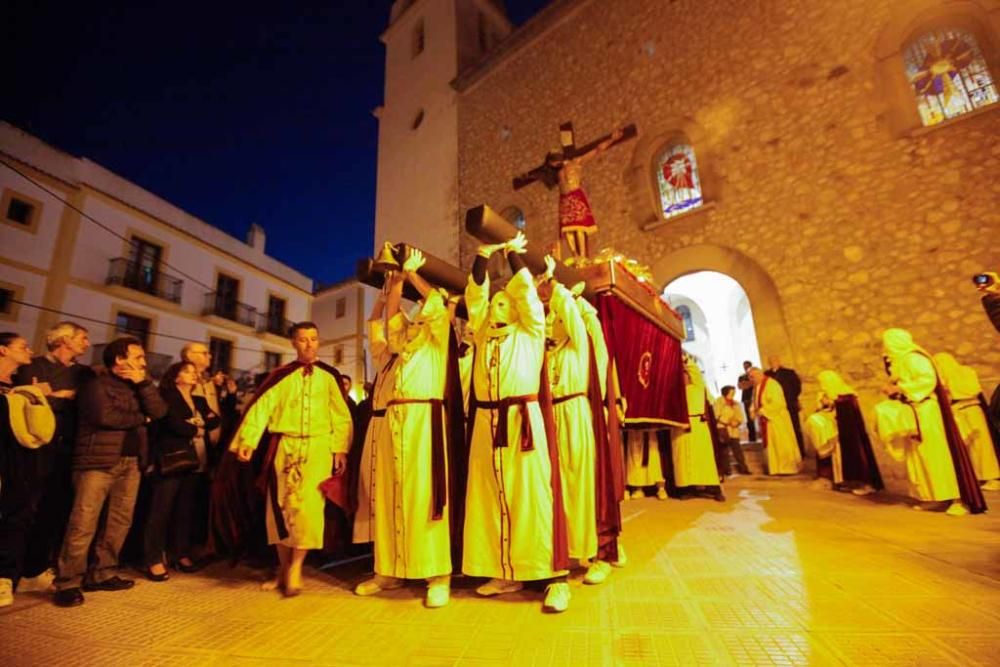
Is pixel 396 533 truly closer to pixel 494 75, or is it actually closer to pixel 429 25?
pixel 494 75

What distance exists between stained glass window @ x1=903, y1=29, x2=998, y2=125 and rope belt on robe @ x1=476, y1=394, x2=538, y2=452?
304 inches

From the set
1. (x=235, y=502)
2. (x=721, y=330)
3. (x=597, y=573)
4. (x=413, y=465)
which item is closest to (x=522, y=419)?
(x=413, y=465)

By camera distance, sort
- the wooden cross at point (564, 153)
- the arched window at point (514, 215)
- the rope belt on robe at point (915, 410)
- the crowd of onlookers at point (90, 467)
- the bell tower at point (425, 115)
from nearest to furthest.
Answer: the crowd of onlookers at point (90, 467), the rope belt on robe at point (915, 410), the wooden cross at point (564, 153), the arched window at point (514, 215), the bell tower at point (425, 115)

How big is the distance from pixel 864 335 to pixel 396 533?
22.6ft

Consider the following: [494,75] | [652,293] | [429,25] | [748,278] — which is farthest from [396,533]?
[429,25]

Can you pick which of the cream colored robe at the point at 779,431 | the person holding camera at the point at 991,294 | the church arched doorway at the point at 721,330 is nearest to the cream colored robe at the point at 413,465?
the person holding camera at the point at 991,294

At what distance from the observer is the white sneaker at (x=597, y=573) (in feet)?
7.97

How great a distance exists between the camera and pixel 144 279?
513 inches

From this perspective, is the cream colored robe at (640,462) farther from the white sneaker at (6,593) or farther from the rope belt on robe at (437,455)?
the white sneaker at (6,593)

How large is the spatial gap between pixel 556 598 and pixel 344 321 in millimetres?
22275

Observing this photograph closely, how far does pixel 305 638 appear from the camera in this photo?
1879mm

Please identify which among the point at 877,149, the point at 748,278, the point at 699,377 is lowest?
the point at 699,377

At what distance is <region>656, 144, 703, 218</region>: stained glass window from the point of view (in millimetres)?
7977

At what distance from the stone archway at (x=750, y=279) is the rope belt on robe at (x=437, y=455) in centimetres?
605
